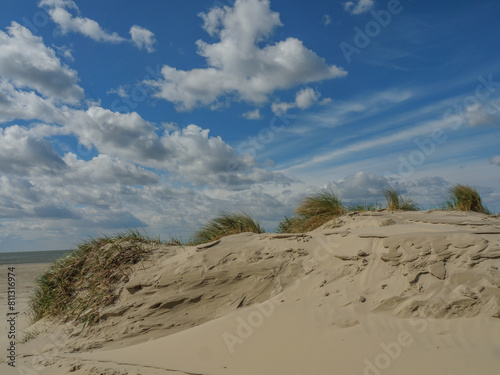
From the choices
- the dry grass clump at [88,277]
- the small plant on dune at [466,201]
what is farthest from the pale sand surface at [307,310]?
the small plant on dune at [466,201]

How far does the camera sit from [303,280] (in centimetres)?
516

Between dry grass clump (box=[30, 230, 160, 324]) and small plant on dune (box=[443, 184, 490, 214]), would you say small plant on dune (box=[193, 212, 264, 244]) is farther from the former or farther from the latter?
small plant on dune (box=[443, 184, 490, 214])

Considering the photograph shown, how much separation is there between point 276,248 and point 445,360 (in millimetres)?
2915

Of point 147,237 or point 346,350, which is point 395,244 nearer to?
point 346,350

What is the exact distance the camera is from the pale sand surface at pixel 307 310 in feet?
12.1

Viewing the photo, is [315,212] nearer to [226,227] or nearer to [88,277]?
[226,227]

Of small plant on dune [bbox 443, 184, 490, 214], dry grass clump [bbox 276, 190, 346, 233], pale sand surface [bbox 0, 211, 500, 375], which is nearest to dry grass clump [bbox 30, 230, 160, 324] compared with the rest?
pale sand surface [bbox 0, 211, 500, 375]

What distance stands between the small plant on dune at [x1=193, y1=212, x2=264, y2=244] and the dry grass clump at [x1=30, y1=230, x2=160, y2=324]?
1209 millimetres

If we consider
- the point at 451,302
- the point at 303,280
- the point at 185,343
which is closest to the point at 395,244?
the point at 451,302

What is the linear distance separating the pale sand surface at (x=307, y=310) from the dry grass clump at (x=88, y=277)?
0.29 metres

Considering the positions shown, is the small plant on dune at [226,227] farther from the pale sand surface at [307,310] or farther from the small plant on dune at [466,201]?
the small plant on dune at [466,201]

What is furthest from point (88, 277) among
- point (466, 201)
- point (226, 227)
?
point (466, 201)

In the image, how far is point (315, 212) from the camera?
26.6ft

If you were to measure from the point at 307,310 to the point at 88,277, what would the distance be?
14.0ft
